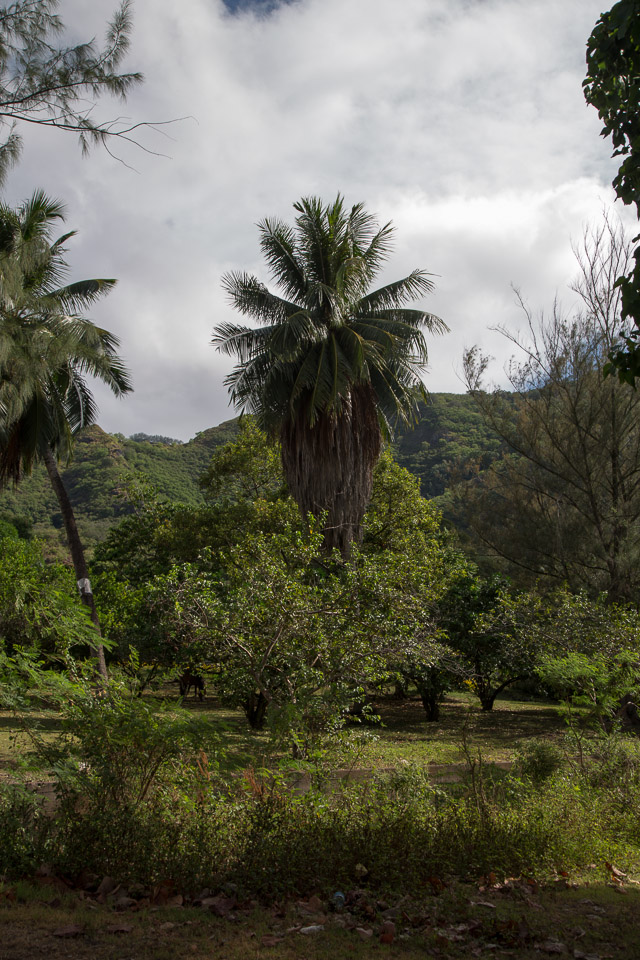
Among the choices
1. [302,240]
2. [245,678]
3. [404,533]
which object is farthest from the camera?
[404,533]

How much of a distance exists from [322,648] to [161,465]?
60.8 meters

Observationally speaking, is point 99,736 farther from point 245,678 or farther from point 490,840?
point 245,678

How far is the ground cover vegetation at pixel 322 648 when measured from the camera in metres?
4.38

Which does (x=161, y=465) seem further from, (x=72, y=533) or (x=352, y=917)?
(x=352, y=917)

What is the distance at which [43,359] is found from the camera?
13.0 metres

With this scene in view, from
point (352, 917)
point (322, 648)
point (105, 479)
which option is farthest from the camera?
point (105, 479)

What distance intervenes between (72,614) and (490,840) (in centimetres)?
456

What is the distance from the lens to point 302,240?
17172mm

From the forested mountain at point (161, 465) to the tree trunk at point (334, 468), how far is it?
103ft

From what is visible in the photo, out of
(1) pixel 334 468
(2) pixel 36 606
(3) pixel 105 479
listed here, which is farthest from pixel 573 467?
(3) pixel 105 479

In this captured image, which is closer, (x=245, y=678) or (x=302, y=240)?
(x=245, y=678)

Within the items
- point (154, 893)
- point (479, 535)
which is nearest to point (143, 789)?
point (154, 893)

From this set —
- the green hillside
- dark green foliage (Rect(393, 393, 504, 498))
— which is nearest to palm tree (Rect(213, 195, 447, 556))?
dark green foliage (Rect(393, 393, 504, 498))

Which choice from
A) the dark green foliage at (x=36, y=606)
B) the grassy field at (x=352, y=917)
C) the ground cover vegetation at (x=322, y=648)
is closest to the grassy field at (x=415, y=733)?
the ground cover vegetation at (x=322, y=648)
